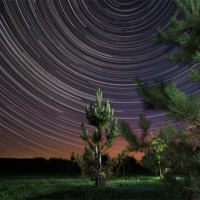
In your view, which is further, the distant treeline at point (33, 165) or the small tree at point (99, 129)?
the distant treeline at point (33, 165)

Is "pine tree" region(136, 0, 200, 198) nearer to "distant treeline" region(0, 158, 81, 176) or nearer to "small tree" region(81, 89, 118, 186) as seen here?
"small tree" region(81, 89, 118, 186)

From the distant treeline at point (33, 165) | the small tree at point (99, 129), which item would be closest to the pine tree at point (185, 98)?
the small tree at point (99, 129)

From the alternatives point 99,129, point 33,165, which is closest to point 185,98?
point 99,129

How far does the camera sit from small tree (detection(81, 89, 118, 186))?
20.2 m

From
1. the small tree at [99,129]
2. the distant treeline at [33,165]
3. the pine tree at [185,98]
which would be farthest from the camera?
the distant treeline at [33,165]

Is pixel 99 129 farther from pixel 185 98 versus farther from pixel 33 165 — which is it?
pixel 33 165

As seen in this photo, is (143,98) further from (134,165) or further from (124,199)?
(134,165)

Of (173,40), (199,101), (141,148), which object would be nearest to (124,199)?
(141,148)

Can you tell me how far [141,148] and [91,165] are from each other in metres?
14.0

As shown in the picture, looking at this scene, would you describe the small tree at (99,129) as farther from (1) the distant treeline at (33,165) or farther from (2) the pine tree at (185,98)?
(1) the distant treeline at (33,165)

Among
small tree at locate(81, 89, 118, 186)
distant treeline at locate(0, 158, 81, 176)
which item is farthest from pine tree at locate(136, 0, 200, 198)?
distant treeline at locate(0, 158, 81, 176)

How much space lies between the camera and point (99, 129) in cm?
2027

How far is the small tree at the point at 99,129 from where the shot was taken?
66.4 ft

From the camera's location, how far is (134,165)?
5053 centimetres
